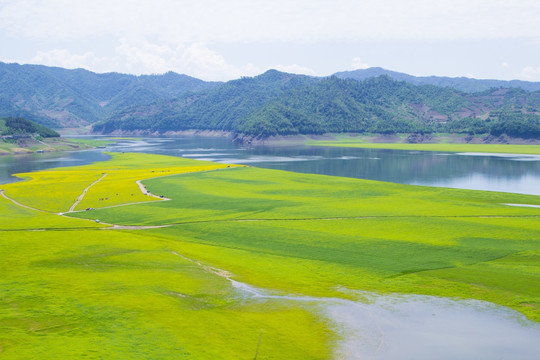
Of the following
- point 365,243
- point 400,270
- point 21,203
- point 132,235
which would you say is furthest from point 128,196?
point 400,270

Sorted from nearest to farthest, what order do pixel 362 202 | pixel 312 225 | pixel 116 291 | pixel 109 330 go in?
pixel 109 330 < pixel 116 291 < pixel 312 225 < pixel 362 202

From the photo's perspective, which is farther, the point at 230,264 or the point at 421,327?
the point at 230,264

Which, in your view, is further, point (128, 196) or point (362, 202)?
point (128, 196)

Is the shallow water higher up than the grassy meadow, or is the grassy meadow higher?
the grassy meadow

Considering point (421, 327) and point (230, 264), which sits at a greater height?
point (230, 264)

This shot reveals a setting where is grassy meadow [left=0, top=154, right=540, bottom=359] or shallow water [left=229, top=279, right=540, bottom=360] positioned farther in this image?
grassy meadow [left=0, top=154, right=540, bottom=359]

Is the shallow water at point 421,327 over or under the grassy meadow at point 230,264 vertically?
under

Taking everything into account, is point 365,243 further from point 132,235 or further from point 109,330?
point 109,330

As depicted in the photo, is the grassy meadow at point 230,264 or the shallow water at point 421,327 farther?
the grassy meadow at point 230,264
